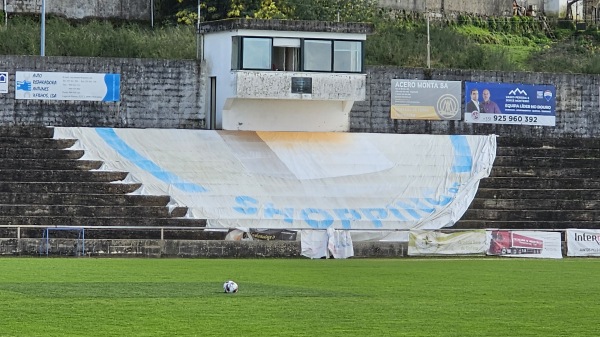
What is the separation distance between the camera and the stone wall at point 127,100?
49344 millimetres

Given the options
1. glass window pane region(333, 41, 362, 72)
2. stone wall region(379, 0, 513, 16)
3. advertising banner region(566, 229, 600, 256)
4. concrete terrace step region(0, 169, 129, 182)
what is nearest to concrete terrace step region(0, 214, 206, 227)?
concrete terrace step region(0, 169, 129, 182)

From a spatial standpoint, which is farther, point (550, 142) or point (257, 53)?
point (550, 142)

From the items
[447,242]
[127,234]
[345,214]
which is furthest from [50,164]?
[447,242]

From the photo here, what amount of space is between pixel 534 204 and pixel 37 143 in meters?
17.9

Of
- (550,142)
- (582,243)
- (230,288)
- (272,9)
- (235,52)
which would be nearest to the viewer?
(230,288)

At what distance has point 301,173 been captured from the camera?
158ft

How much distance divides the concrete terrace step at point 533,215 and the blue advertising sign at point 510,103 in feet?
19.8

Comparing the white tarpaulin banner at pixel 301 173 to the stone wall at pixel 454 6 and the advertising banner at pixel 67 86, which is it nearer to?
the advertising banner at pixel 67 86

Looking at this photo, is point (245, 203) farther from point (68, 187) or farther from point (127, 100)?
point (127, 100)

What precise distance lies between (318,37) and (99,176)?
10270mm

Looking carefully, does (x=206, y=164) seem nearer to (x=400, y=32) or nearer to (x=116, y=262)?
(x=116, y=262)

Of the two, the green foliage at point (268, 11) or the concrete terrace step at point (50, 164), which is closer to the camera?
the concrete terrace step at point (50, 164)

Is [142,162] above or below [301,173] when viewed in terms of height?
above

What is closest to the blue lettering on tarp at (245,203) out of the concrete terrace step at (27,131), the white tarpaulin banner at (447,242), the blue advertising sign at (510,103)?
the white tarpaulin banner at (447,242)
